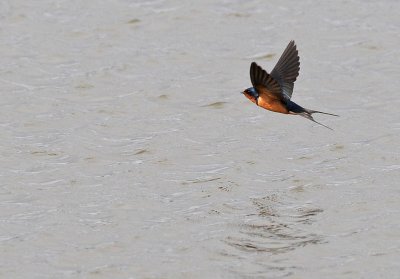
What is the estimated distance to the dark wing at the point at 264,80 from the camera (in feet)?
30.8

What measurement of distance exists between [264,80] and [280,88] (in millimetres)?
244

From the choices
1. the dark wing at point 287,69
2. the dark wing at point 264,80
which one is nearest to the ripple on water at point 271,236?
the dark wing at point 264,80

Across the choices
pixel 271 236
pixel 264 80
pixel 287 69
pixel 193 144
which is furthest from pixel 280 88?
pixel 193 144

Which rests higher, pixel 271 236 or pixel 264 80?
pixel 264 80

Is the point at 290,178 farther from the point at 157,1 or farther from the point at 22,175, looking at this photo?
the point at 157,1

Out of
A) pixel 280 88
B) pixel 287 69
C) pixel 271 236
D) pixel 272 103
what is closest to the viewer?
pixel 271 236

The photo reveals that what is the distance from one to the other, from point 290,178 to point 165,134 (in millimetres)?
1967

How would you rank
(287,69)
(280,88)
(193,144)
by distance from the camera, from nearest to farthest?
(280,88) < (287,69) < (193,144)

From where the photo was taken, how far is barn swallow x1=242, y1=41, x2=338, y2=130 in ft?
31.7

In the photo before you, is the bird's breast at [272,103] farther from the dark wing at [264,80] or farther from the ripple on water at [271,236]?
the ripple on water at [271,236]

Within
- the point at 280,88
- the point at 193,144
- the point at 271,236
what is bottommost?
the point at 193,144

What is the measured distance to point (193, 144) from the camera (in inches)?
457

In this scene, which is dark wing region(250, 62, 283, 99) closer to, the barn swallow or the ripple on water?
the barn swallow

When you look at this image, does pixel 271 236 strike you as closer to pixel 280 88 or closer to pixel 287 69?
pixel 280 88
